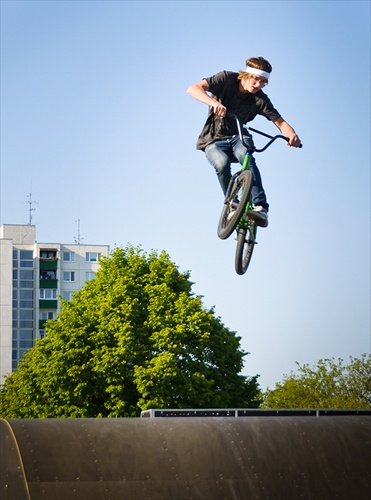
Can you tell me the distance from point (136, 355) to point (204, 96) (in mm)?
47725

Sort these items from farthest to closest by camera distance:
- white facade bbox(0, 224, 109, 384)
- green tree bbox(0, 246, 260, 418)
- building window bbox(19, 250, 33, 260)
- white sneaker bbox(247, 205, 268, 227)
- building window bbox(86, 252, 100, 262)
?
building window bbox(86, 252, 100, 262)
building window bbox(19, 250, 33, 260)
white facade bbox(0, 224, 109, 384)
green tree bbox(0, 246, 260, 418)
white sneaker bbox(247, 205, 268, 227)

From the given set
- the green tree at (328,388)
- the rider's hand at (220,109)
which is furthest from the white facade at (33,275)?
the rider's hand at (220,109)

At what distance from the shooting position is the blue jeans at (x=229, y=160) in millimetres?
19297

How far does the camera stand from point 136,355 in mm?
65625

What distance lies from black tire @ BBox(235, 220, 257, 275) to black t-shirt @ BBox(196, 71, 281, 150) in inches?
65.5

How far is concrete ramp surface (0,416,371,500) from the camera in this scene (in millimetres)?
18453

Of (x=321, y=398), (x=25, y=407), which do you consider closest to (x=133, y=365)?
(x=25, y=407)

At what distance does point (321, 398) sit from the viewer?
9569cm

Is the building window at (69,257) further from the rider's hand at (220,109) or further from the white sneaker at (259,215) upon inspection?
A: the rider's hand at (220,109)

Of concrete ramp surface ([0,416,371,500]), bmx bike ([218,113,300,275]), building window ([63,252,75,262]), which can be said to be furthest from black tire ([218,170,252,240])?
building window ([63,252,75,262])

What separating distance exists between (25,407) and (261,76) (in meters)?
52.6

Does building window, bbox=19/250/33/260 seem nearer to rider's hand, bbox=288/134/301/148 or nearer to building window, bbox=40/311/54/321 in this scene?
building window, bbox=40/311/54/321

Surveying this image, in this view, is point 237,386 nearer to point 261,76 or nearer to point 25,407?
point 25,407

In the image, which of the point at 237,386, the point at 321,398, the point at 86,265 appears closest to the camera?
the point at 237,386
